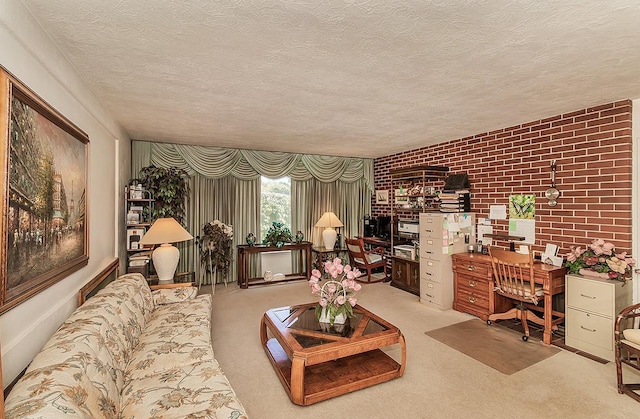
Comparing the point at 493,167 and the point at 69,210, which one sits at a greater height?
the point at 493,167

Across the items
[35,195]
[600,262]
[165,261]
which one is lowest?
[165,261]

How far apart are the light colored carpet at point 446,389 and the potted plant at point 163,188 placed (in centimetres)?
200

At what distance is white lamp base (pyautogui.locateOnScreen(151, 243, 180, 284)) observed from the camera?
3713mm

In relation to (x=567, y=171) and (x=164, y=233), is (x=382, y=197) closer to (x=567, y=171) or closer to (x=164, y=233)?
(x=567, y=171)

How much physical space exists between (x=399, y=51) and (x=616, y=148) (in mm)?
2571

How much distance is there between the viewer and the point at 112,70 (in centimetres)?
220

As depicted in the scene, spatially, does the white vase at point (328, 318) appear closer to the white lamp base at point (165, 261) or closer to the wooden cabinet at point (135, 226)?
the white lamp base at point (165, 261)

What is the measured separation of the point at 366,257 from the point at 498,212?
7.37ft

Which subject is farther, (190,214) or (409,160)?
(409,160)

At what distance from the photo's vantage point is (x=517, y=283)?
3270 millimetres

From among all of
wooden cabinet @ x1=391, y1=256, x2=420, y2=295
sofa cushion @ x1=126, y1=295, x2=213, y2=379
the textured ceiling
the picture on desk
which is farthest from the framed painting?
the picture on desk

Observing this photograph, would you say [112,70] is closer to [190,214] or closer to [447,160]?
[190,214]

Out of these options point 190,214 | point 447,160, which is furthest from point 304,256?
point 447,160

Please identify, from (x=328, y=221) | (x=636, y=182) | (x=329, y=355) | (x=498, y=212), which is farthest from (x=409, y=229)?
(x=329, y=355)
